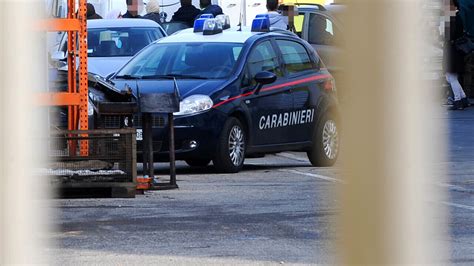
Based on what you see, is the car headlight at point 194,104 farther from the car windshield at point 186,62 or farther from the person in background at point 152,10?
the person in background at point 152,10

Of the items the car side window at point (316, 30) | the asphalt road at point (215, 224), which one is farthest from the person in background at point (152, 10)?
the asphalt road at point (215, 224)

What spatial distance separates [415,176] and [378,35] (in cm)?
13

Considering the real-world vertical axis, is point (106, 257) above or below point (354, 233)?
below

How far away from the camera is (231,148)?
12.6 metres

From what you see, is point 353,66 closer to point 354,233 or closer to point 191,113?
point 354,233


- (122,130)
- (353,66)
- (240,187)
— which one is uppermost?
(353,66)

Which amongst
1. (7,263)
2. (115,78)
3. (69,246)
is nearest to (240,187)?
(115,78)

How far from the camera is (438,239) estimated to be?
113cm

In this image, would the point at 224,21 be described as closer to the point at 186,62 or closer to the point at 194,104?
the point at 186,62

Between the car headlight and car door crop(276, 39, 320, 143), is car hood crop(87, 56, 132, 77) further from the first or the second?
the car headlight

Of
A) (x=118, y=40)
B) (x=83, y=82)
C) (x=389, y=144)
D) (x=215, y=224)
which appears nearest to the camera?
(x=389, y=144)

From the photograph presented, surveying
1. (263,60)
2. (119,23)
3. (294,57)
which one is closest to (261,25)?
(294,57)

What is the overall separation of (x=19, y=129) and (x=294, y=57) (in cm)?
1278

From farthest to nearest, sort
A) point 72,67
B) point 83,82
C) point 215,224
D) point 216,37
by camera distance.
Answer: point 216,37
point 72,67
point 83,82
point 215,224
